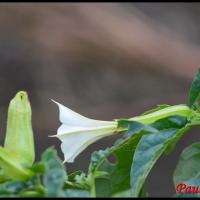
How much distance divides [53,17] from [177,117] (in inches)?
223

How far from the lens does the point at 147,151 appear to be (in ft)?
2.55

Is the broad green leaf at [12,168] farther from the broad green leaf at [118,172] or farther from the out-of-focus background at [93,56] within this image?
the out-of-focus background at [93,56]

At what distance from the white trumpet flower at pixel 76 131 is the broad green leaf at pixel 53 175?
0.27m

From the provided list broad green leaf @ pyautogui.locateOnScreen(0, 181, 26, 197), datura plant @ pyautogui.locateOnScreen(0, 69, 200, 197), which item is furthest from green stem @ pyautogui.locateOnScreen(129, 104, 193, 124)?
broad green leaf @ pyautogui.locateOnScreen(0, 181, 26, 197)

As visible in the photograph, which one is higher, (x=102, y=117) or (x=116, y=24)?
(x=116, y=24)

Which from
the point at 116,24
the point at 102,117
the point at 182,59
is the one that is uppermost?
the point at 116,24

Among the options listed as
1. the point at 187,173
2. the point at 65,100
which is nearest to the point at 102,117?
the point at 65,100

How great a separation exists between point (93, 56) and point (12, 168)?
18.4 ft

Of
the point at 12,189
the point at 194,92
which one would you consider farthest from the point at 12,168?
the point at 194,92

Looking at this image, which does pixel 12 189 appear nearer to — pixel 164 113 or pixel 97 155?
pixel 97 155

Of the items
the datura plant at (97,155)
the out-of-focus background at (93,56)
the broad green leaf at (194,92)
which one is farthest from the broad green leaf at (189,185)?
the out-of-focus background at (93,56)

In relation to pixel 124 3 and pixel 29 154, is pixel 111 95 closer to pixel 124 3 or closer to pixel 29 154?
pixel 124 3

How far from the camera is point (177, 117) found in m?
0.86

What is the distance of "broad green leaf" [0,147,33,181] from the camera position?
693 mm
